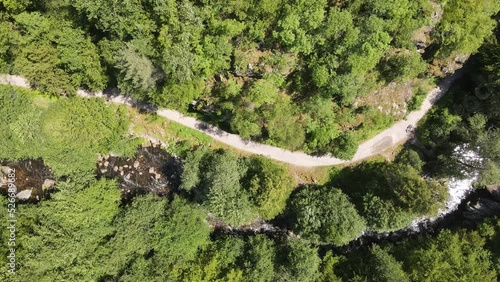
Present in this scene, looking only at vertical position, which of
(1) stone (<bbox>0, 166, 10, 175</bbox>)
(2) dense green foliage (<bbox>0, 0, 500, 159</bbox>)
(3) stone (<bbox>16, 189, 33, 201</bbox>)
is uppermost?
(2) dense green foliage (<bbox>0, 0, 500, 159</bbox>)

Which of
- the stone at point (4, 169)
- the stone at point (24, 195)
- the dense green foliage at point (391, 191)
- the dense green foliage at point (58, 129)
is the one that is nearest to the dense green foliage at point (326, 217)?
the dense green foliage at point (391, 191)

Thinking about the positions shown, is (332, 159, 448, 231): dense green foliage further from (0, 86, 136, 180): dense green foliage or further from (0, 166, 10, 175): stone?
(0, 166, 10, 175): stone

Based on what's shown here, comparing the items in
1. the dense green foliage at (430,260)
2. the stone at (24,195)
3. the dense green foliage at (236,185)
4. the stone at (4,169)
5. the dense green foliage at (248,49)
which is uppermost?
the dense green foliage at (248,49)

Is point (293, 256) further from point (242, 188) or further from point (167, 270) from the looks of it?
point (167, 270)

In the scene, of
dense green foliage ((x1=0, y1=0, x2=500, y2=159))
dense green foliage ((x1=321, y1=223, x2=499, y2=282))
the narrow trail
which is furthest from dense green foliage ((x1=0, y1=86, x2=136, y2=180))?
dense green foliage ((x1=321, y1=223, x2=499, y2=282))

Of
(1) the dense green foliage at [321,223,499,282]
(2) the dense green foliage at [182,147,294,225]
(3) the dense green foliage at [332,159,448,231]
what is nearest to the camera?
(3) the dense green foliage at [332,159,448,231]

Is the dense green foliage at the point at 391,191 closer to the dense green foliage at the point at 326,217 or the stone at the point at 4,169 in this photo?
the dense green foliage at the point at 326,217
